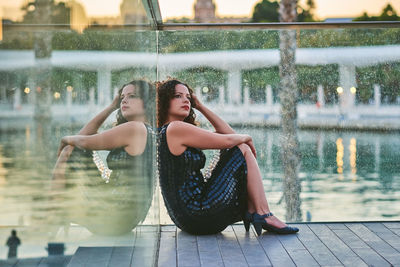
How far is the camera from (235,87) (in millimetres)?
4172

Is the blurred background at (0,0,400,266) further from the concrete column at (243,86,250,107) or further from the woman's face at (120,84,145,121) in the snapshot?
the woman's face at (120,84,145,121)

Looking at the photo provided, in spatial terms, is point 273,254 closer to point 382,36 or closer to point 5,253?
point 382,36

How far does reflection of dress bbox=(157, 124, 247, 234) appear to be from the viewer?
3508mm

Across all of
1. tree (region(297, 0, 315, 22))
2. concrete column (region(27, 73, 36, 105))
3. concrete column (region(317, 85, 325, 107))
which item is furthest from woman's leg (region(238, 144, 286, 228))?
tree (region(297, 0, 315, 22))

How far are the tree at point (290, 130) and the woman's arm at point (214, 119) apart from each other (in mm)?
440

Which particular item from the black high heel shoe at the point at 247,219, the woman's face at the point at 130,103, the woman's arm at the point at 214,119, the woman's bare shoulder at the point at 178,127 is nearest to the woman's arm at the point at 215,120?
the woman's arm at the point at 214,119

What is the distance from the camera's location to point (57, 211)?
779mm

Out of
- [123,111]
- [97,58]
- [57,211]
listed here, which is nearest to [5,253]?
[57,211]

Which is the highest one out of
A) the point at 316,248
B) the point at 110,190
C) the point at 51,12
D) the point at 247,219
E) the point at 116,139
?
the point at 51,12

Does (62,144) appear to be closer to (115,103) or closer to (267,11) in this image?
(115,103)

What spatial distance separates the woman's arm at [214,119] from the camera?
4.01 metres

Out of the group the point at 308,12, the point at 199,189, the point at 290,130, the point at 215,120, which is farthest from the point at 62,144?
the point at 308,12

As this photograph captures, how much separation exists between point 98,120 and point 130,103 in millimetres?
668

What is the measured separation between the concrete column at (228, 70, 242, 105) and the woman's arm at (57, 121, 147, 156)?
1.87 meters
